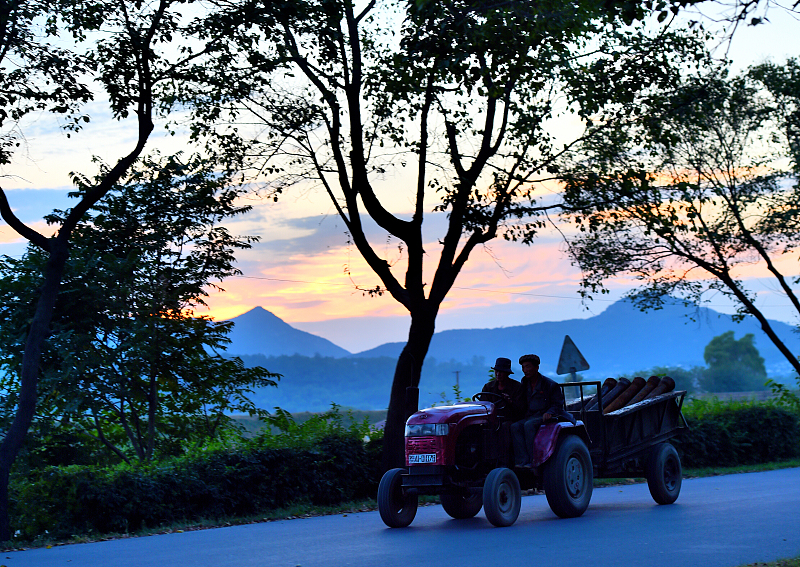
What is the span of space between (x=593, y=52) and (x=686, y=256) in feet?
46.0

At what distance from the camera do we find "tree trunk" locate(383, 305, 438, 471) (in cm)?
1772

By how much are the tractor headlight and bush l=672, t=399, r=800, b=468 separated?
11.9 meters

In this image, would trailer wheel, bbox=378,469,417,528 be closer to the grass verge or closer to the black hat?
the black hat

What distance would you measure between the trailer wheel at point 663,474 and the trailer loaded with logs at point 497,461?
0.06ft

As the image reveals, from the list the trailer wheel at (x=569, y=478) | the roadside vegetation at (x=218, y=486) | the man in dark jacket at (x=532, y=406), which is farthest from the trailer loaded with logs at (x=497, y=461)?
the roadside vegetation at (x=218, y=486)

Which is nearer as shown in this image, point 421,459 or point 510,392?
point 421,459

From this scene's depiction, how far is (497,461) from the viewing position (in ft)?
40.9

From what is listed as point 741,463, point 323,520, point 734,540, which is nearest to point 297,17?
point 323,520

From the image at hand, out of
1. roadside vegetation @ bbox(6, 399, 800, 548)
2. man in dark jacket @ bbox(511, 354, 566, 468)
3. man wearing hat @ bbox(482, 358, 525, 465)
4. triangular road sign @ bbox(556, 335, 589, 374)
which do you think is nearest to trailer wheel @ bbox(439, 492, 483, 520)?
man wearing hat @ bbox(482, 358, 525, 465)

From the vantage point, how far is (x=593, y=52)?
1983 cm

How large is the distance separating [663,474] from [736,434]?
1098 centimetres

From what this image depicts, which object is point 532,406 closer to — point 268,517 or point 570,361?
point 268,517

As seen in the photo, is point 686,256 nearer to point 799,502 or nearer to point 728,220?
point 728,220

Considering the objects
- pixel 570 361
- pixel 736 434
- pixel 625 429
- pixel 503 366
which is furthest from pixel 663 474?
pixel 736 434
